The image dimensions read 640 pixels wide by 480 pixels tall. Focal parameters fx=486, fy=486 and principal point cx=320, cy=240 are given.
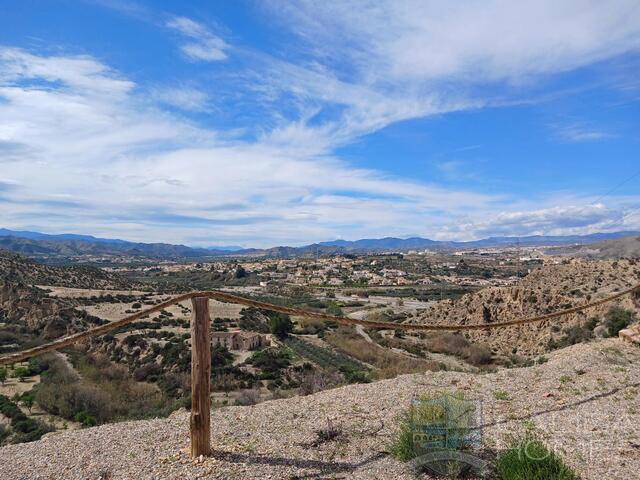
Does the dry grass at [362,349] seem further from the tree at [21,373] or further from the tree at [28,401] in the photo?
the tree at [21,373]

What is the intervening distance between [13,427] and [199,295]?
778 centimetres

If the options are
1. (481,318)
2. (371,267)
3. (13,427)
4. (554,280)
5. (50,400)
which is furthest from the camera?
(371,267)

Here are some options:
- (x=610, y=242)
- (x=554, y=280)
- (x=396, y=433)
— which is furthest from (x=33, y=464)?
(x=554, y=280)

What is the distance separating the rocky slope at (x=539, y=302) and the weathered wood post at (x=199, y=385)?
17.7 m

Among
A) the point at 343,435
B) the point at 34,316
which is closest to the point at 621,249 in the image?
the point at 343,435

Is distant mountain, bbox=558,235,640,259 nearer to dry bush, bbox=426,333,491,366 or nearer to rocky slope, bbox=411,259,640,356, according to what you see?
rocky slope, bbox=411,259,640,356

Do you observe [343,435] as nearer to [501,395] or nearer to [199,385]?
[199,385]

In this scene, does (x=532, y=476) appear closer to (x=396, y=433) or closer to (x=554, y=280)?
(x=396, y=433)

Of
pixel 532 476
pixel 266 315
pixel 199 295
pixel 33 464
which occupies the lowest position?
pixel 266 315

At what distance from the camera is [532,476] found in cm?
404

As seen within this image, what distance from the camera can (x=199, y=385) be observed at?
4.77m

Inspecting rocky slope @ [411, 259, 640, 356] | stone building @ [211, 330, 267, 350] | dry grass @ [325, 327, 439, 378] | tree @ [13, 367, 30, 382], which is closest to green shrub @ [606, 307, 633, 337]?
rocky slope @ [411, 259, 640, 356]

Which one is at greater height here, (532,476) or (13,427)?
(532,476)

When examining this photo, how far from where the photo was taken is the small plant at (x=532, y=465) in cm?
406
